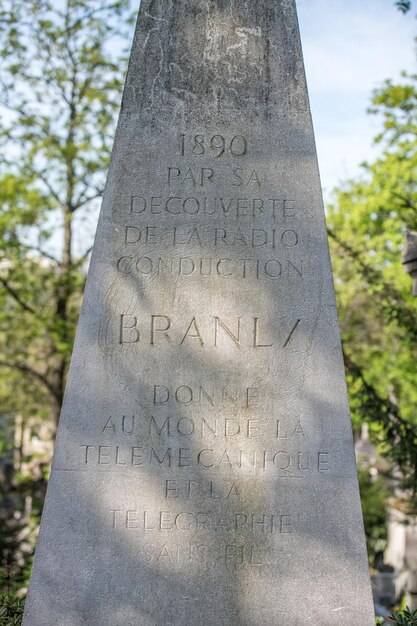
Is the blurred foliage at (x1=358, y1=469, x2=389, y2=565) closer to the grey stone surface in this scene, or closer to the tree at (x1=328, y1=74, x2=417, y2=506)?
the tree at (x1=328, y1=74, x2=417, y2=506)

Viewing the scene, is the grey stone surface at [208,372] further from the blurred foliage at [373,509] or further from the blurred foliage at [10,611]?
the blurred foliage at [373,509]

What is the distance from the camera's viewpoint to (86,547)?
178 inches

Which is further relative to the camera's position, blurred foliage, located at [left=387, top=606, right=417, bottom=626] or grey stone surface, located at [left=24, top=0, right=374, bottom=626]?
blurred foliage, located at [left=387, top=606, right=417, bottom=626]

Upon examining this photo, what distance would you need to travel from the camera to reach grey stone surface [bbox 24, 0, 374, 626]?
451 centimetres

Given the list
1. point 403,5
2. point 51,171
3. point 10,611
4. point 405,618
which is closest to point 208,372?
point 405,618

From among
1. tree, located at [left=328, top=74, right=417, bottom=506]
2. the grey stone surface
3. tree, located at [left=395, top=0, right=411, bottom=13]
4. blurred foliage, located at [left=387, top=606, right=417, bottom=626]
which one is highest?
tree, located at [left=328, top=74, right=417, bottom=506]

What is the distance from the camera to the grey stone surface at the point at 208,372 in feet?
Answer: 14.8

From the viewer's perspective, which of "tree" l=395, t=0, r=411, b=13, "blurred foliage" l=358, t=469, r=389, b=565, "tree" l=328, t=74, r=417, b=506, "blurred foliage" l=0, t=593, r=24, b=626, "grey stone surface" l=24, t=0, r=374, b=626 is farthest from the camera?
"blurred foliage" l=358, t=469, r=389, b=565

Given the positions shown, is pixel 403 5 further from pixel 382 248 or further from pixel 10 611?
pixel 382 248

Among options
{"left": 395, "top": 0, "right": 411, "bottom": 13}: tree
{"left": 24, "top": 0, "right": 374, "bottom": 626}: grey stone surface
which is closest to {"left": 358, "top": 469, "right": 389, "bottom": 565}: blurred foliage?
{"left": 395, "top": 0, "right": 411, "bottom": 13}: tree

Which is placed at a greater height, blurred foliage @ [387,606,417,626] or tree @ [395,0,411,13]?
tree @ [395,0,411,13]

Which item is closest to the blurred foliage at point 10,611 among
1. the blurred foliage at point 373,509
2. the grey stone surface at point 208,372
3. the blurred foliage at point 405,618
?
the grey stone surface at point 208,372

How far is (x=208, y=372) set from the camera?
468 centimetres

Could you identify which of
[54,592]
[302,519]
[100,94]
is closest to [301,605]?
[302,519]
